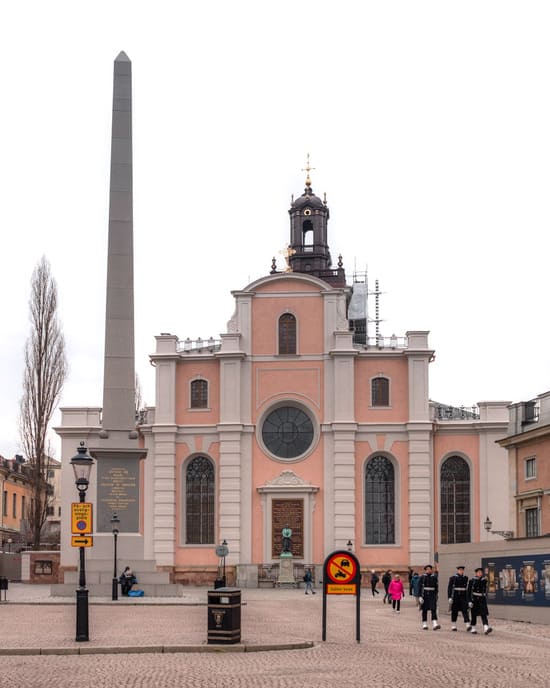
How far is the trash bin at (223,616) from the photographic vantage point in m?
19.4

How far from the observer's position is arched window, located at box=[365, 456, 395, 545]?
55.4 meters

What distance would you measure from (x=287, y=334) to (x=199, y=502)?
898 cm


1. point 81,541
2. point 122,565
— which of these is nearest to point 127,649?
point 81,541

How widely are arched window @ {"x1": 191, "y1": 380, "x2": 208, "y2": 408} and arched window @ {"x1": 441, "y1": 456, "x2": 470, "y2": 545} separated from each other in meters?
11.7

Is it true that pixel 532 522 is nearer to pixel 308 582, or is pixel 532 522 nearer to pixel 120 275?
pixel 308 582

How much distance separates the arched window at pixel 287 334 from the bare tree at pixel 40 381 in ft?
34.9

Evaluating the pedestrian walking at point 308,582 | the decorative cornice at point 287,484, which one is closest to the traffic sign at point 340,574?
the pedestrian walking at point 308,582

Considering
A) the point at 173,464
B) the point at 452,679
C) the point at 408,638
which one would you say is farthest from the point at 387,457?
the point at 452,679

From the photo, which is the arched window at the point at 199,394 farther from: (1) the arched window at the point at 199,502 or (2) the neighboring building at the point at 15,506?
(2) the neighboring building at the point at 15,506

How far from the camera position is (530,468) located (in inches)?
1638

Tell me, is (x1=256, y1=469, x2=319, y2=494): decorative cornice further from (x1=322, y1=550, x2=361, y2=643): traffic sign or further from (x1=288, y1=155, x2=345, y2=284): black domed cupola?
(x1=322, y1=550, x2=361, y2=643): traffic sign

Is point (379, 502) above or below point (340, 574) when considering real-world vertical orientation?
above

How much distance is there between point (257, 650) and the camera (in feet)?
63.3

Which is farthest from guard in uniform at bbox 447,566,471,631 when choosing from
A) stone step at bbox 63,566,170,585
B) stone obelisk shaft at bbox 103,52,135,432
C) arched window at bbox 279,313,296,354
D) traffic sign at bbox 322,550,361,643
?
arched window at bbox 279,313,296,354
